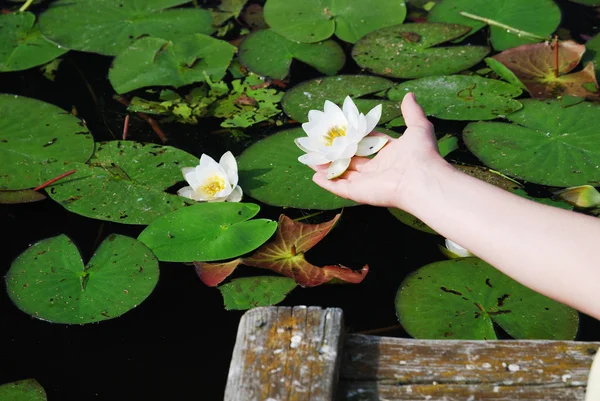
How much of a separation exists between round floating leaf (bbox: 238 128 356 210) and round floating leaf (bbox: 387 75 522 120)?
1.75 feet

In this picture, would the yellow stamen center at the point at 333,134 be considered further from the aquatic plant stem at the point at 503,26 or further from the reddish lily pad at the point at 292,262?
the aquatic plant stem at the point at 503,26

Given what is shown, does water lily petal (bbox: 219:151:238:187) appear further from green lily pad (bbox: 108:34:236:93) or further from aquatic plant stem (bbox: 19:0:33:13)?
aquatic plant stem (bbox: 19:0:33:13)

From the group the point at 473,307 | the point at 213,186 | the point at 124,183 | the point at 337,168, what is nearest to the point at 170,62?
the point at 124,183

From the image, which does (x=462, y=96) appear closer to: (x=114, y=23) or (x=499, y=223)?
(x=499, y=223)

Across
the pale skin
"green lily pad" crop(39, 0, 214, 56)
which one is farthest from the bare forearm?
"green lily pad" crop(39, 0, 214, 56)

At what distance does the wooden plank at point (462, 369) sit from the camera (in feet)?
3.98

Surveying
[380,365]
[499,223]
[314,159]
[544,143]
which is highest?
[499,223]

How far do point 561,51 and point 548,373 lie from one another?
1.98 metres

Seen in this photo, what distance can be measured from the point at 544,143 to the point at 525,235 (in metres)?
1.11

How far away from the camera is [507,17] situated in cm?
306

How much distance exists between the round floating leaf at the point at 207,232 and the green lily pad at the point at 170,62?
901 millimetres

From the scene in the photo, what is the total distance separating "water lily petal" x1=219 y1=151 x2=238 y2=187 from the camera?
2.24 m

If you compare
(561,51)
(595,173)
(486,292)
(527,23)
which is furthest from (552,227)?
(527,23)

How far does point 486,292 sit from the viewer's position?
191cm
